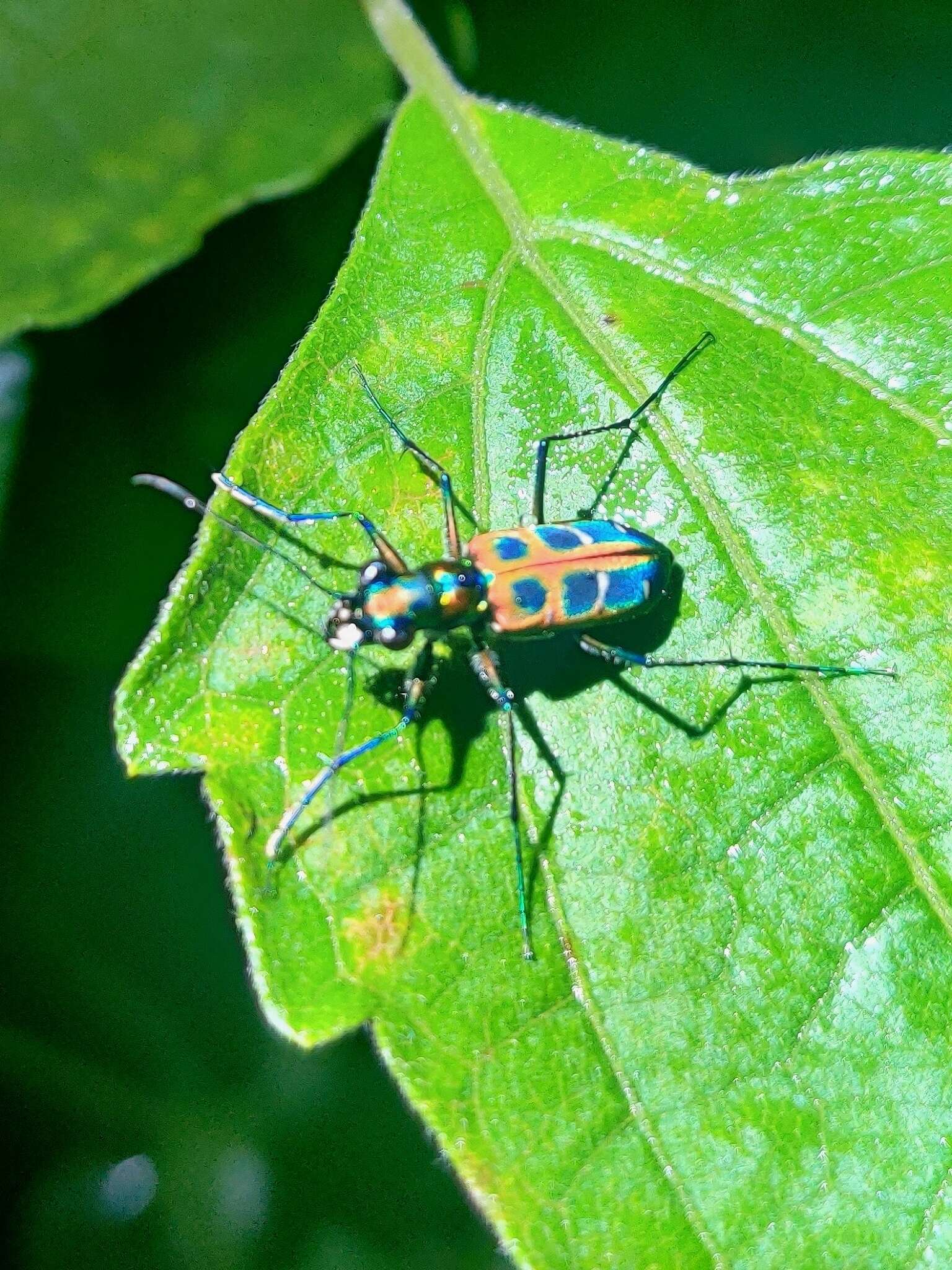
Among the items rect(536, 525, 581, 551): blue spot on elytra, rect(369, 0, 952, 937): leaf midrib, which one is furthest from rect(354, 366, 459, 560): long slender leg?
rect(369, 0, 952, 937): leaf midrib

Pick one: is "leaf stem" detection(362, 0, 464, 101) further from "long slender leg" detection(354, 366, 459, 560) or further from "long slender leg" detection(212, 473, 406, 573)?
"long slender leg" detection(212, 473, 406, 573)

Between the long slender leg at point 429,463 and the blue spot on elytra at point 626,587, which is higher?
the long slender leg at point 429,463

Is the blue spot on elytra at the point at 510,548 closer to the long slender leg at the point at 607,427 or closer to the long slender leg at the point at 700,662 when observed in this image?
the long slender leg at the point at 607,427

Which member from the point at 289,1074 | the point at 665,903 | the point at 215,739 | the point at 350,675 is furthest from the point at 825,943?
the point at 289,1074

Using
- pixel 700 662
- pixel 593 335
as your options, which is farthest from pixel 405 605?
pixel 593 335

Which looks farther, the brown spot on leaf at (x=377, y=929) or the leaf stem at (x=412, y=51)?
the leaf stem at (x=412, y=51)

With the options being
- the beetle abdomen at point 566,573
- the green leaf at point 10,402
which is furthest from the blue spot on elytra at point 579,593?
the green leaf at point 10,402

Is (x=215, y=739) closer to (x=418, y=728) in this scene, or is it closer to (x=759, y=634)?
(x=418, y=728)
